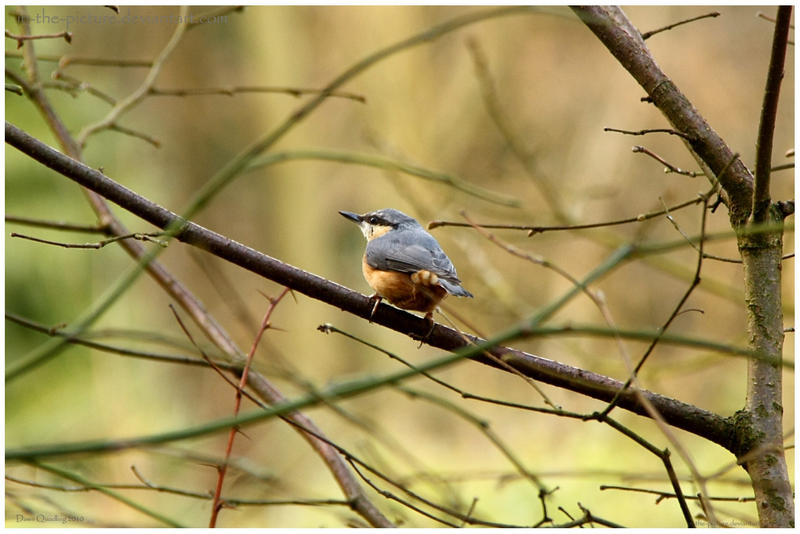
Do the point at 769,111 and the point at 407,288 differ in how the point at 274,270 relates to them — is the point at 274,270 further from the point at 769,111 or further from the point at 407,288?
the point at 769,111

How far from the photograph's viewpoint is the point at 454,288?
261cm

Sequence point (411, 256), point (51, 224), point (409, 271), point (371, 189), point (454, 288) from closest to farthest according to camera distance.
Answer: point (51, 224), point (454, 288), point (409, 271), point (411, 256), point (371, 189)

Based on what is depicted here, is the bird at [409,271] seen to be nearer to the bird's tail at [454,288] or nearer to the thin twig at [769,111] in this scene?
the bird's tail at [454,288]

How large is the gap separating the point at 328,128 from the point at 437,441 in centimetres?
349

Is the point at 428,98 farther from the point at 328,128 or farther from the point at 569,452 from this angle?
the point at 569,452

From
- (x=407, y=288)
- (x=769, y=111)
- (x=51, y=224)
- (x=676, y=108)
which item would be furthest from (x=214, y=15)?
(x=769, y=111)

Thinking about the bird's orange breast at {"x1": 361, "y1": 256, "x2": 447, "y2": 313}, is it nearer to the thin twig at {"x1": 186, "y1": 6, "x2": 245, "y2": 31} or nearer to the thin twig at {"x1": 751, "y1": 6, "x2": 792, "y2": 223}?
the thin twig at {"x1": 186, "y1": 6, "x2": 245, "y2": 31}

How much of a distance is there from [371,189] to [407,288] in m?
5.22

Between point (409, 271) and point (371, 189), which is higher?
point (371, 189)

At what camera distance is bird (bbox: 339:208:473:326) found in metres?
2.64

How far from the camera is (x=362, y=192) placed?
26.1 ft

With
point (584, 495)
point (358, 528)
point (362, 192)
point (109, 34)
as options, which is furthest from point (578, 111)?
point (358, 528)

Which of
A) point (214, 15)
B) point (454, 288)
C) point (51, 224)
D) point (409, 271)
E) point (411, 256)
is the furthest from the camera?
point (411, 256)

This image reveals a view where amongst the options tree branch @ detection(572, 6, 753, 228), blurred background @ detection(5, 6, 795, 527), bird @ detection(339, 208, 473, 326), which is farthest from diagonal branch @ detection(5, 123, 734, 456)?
blurred background @ detection(5, 6, 795, 527)
